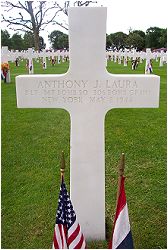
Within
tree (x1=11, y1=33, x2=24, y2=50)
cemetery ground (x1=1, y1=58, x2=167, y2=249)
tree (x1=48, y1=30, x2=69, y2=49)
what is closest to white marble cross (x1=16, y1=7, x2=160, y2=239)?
cemetery ground (x1=1, y1=58, x2=167, y2=249)

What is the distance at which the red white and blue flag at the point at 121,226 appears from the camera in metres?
2.43

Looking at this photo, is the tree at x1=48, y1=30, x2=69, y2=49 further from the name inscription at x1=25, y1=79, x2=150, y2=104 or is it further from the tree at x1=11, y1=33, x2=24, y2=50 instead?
the name inscription at x1=25, y1=79, x2=150, y2=104

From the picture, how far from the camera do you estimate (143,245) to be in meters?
2.96

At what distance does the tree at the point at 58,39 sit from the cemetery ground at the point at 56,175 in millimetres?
43517

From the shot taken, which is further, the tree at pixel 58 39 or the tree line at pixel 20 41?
the tree at pixel 58 39

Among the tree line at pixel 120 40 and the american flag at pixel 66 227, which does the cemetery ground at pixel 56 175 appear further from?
the tree line at pixel 120 40

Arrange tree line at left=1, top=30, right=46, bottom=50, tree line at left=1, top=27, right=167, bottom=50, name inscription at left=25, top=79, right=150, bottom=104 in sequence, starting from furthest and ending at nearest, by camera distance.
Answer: tree line at left=1, top=27, right=167, bottom=50 → tree line at left=1, top=30, right=46, bottom=50 → name inscription at left=25, top=79, right=150, bottom=104

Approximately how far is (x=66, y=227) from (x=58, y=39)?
4911 cm

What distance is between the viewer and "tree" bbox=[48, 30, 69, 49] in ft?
161

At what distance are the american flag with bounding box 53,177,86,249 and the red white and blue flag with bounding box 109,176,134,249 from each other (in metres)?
0.28

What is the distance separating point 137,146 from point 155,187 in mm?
1434

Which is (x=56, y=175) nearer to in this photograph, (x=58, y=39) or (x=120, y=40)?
(x=58, y=39)

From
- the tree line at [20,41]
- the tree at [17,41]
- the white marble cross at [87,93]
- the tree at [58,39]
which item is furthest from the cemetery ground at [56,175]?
→ the tree at [58,39]

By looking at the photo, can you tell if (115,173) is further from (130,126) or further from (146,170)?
(130,126)
